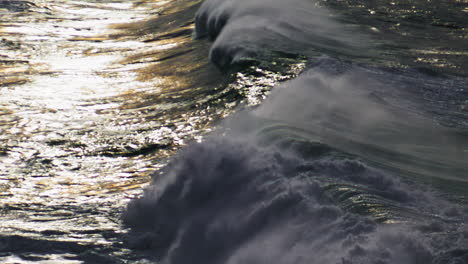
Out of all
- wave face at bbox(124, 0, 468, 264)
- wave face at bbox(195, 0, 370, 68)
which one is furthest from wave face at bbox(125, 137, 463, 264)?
wave face at bbox(195, 0, 370, 68)

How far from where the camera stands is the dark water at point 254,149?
2490 mm

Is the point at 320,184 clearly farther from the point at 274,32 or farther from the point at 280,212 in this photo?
the point at 274,32

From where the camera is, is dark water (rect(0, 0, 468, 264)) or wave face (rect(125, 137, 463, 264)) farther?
dark water (rect(0, 0, 468, 264))

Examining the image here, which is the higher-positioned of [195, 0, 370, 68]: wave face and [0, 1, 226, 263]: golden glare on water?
[195, 0, 370, 68]: wave face

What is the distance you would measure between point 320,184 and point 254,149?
515mm

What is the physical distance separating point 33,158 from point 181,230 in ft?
6.07

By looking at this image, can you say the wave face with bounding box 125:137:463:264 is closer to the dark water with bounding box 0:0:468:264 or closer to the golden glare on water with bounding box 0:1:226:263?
the dark water with bounding box 0:0:468:264

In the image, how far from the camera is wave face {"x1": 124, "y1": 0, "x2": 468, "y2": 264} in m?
2.29

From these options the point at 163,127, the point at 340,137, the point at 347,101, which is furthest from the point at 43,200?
the point at 347,101

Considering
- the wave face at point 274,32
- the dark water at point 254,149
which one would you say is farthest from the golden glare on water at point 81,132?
the wave face at point 274,32

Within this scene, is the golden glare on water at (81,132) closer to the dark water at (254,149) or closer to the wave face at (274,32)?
the dark water at (254,149)

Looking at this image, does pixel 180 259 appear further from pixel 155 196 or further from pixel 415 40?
pixel 415 40

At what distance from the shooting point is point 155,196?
125 inches

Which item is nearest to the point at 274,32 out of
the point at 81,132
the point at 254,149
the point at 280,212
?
the point at 81,132
